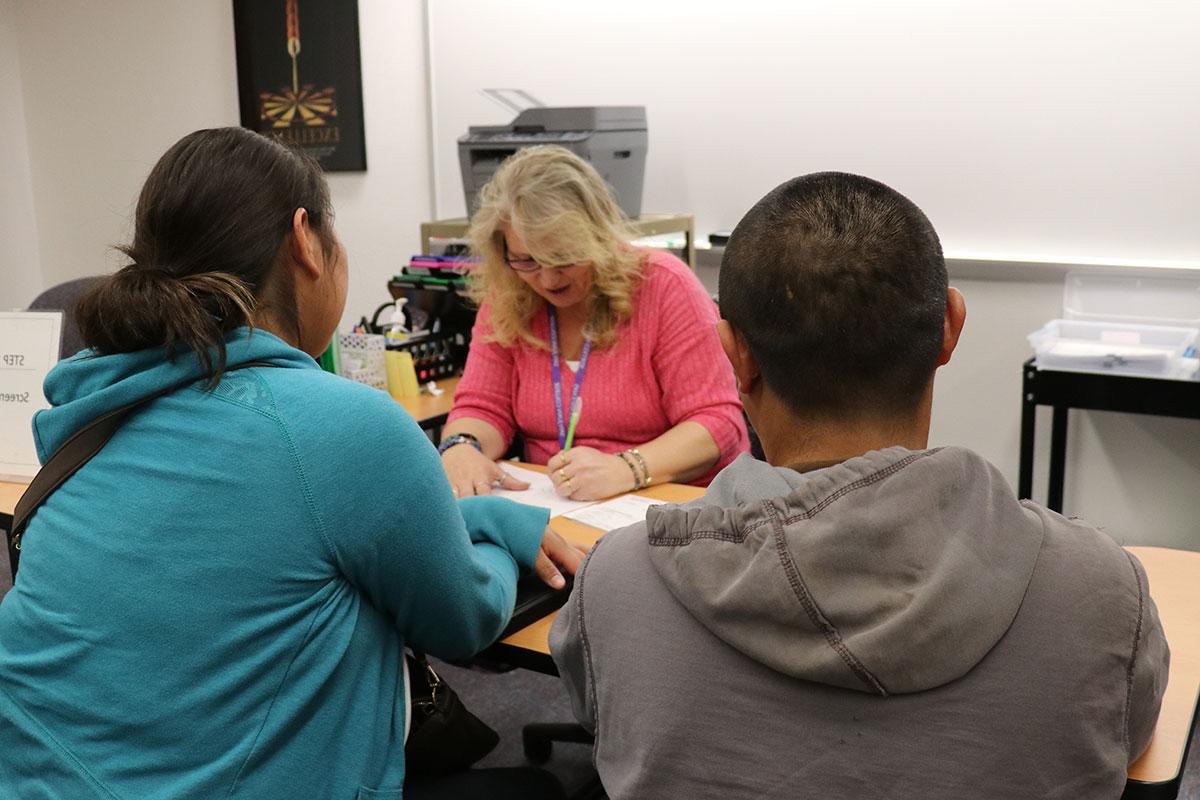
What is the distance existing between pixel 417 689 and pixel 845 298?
31.1 inches

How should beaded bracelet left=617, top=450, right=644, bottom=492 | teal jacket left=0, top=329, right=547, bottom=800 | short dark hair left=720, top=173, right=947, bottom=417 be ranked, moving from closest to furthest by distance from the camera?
short dark hair left=720, top=173, right=947, bottom=417, teal jacket left=0, top=329, right=547, bottom=800, beaded bracelet left=617, top=450, right=644, bottom=492

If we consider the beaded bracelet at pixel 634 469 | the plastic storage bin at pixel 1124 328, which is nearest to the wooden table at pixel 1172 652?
the beaded bracelet at pixel 634 469

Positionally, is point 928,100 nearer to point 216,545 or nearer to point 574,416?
point 574,416

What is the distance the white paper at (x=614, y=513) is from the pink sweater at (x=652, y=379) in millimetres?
319

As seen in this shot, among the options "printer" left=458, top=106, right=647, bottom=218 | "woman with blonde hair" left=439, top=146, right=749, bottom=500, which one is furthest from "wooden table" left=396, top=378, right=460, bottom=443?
"printer" left=458, top=106, right=647, bottom=218

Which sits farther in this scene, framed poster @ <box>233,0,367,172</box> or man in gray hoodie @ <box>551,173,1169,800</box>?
framed poster @ <box>233,0,367,172</box>

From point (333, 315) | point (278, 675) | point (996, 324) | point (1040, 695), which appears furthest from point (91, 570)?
point (996, 324)

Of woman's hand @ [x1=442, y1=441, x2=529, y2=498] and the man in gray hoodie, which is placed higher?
the man in gray hoodie

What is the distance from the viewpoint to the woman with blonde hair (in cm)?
229

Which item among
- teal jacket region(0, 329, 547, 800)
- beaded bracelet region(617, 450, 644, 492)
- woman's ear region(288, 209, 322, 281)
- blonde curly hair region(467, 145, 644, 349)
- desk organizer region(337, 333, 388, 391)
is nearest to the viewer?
teal jacket region(0, 329, 547, 800)

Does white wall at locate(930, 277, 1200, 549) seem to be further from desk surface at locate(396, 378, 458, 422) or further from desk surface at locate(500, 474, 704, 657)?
desk surface at locate(500, 474, 704, 657)

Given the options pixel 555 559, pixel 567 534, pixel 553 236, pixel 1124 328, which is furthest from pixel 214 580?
pixel 1124 328

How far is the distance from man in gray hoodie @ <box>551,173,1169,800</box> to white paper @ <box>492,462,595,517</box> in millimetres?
1016

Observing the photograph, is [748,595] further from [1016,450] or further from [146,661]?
[1016,450]
